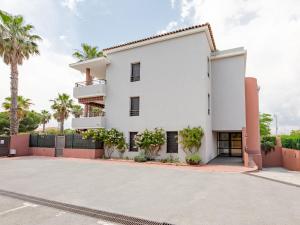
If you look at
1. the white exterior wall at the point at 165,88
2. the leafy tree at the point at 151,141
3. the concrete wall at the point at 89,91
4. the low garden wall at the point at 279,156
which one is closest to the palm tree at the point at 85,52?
the concrete wall at the point at 89,91

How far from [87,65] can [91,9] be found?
9.20 meters

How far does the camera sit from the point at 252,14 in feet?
46.2

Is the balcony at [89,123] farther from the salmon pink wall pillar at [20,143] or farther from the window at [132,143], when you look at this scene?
the salmon pink wall pillar at [20,143]

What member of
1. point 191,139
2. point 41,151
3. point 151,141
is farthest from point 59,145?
point 191,139

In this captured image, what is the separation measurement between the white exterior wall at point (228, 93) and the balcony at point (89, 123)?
10.9 meters

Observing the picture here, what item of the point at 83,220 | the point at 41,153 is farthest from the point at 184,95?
the point at 41,153

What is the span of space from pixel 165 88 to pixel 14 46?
60.2 ft

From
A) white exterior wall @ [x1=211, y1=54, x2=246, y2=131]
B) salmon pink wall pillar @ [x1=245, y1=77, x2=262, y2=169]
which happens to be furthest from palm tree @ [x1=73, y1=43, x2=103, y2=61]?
salmon pink wall pillar @ [x1=245, y1=77, x2=262, y2=169]

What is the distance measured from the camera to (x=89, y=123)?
21750 millimetres

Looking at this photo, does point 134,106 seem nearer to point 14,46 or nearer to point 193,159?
point 193,159

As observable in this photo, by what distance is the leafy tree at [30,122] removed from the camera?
2055 inches

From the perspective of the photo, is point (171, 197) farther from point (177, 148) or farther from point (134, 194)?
point (177, 148)

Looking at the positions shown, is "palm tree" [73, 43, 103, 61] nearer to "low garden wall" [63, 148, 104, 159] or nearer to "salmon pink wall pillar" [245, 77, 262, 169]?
"low garden wall" [63, 148, 104, 159]

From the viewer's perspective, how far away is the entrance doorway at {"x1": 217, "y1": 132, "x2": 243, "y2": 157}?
23266 millimetres
